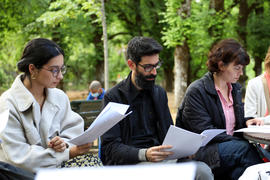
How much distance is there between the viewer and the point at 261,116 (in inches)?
159

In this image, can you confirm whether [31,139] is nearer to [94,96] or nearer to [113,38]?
[94,96]

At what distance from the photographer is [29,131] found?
2551 millimetres

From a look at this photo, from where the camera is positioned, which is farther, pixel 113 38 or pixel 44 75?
pixel 113 38

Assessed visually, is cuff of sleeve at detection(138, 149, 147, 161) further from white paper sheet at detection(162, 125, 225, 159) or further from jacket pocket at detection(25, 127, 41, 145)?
jacket pocket at detection(25, 127, 41, 145)

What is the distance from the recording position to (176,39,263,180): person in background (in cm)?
327

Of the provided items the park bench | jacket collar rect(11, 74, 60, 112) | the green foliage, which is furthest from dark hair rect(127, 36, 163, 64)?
the green foliage

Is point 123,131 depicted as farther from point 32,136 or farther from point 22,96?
point 22,96

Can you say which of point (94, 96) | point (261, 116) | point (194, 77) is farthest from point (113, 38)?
point (261, 116)

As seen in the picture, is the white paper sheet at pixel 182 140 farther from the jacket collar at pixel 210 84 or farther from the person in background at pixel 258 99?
the person in background at pixel 258 99

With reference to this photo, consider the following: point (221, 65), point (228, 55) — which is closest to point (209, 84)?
point (221, 65)

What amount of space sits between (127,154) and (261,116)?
2.06 meters

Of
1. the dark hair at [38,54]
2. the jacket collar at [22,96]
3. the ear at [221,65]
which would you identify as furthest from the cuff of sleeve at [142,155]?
the ear at [221,65]

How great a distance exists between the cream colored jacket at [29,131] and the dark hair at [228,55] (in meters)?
1.72

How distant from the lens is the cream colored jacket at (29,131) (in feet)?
8.07
